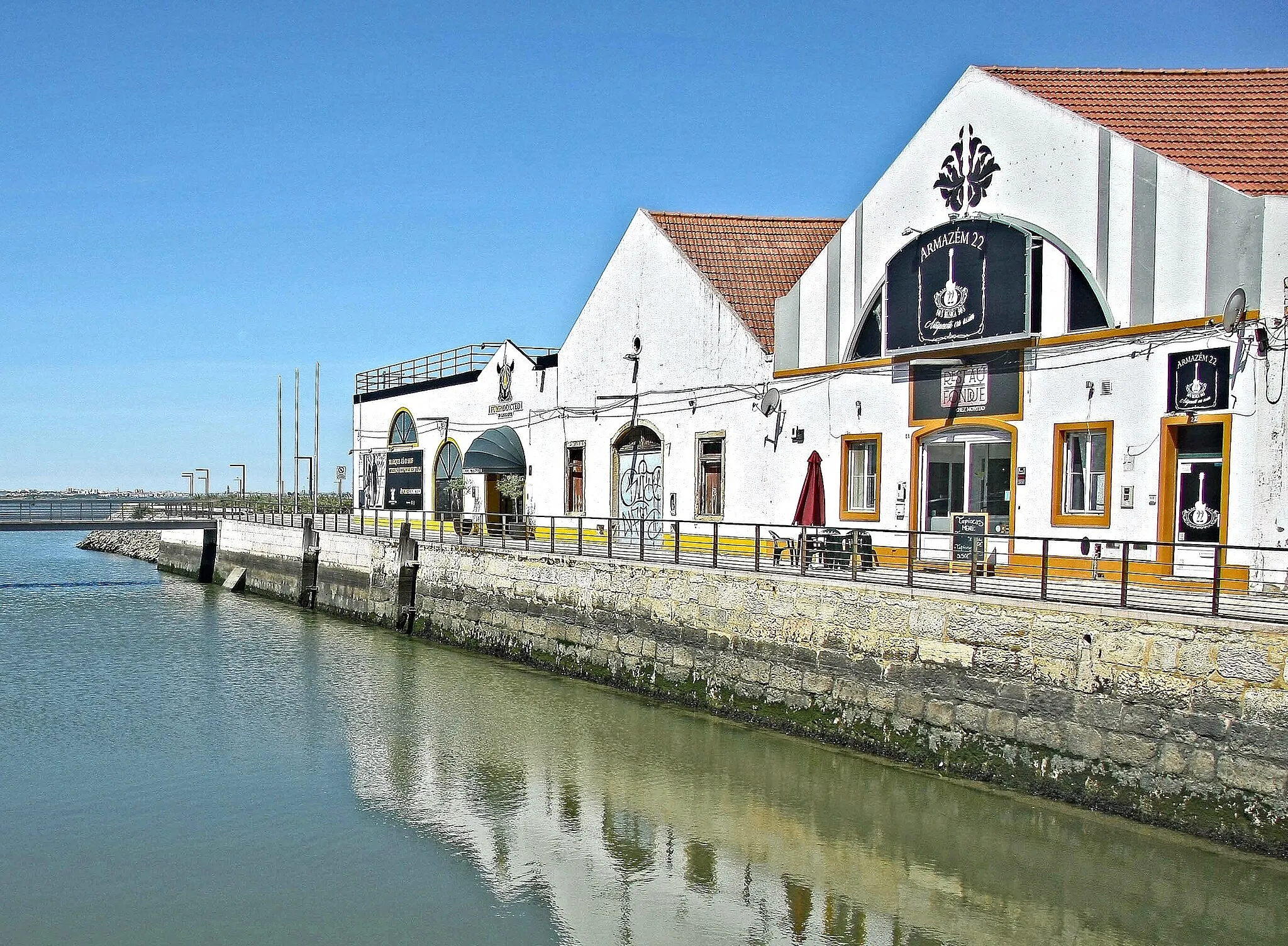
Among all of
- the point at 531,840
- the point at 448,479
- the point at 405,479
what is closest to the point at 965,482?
the point at 531,840

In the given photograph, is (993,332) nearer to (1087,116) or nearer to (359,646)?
(1087,116)

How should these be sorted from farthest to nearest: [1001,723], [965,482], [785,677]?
[965,482], [785,677], [1001,723]

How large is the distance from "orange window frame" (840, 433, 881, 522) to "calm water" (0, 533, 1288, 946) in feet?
18.4

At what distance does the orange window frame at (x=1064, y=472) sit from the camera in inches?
680

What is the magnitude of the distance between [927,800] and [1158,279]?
27.5 feet

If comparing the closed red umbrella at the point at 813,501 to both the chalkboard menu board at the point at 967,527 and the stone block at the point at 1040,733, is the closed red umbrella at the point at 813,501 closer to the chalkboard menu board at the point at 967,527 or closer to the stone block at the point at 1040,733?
the chalkboard menu board at the point at 967,527

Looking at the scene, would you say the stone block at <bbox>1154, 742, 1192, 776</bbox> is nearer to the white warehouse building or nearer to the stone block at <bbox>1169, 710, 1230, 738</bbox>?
the stone block at <bbox>1169, 710, 1230, 738</bbox>

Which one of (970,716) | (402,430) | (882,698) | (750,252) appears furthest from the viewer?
(402,430)

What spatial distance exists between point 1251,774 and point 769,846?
4.85 metres

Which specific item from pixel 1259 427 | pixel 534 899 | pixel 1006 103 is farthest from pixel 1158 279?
pixel 534 899

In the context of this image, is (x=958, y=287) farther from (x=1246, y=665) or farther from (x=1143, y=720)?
(x=1246, y=665)

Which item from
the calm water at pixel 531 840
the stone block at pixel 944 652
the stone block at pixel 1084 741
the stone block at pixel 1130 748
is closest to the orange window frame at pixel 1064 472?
the stone block at pixel 944 652

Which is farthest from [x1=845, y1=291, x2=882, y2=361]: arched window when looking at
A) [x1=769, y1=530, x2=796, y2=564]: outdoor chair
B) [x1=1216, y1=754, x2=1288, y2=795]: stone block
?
[x1=1216, y1=754, x2=1288, y2=795]: stone block

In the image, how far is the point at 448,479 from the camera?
36844 millimetres
